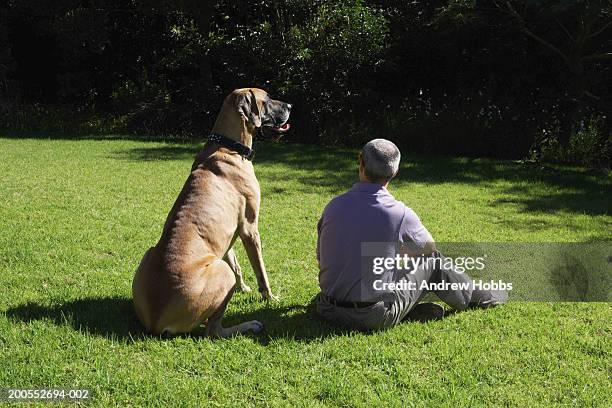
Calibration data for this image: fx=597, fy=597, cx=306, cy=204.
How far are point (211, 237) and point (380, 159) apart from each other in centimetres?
117

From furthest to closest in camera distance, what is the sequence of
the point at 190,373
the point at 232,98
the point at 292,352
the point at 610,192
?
1. the point at 610,192
2. the point at 232,98
3. the point at 292,352
4. the point at 190,373

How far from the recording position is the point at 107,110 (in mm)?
18172

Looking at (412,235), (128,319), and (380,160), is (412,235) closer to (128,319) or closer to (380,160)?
(380,160)

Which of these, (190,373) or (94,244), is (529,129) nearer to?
(94,244)

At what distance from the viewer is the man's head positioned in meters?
3.67

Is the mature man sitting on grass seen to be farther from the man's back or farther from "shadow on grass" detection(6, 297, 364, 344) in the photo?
"shadow on grass" detection(6, 297, 364, 344)

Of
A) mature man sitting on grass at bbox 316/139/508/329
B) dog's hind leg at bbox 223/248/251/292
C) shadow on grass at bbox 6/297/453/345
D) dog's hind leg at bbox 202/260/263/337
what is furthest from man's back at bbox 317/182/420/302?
dog's hind leg at bbox 223/248/251/292

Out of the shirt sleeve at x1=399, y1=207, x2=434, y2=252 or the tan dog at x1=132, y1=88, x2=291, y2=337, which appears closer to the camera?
the tan dog at x1=132, y1=88, x2=291, y2=337

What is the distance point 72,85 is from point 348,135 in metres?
8.96

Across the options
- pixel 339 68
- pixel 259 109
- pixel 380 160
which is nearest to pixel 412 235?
pixel 380 160

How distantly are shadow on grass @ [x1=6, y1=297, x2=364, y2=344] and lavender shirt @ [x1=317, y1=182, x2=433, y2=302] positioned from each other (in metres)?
0.34

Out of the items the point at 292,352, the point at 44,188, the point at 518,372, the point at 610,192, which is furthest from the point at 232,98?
the point at 610,192

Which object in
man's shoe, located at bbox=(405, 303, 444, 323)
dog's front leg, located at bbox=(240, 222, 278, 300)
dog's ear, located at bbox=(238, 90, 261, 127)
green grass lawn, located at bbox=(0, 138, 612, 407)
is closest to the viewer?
green grass lawn, located at bbox=(0, 138, 612, 407)

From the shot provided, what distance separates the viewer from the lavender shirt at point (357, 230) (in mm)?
3641
